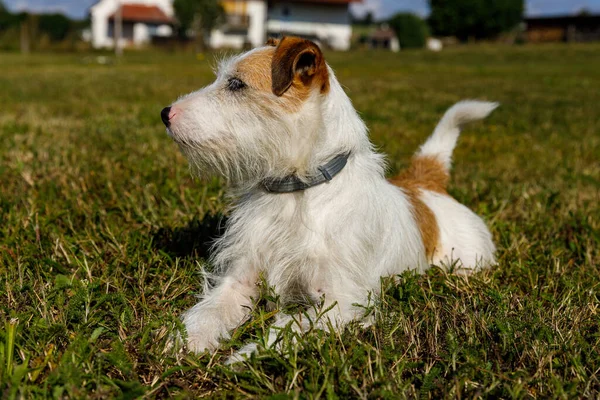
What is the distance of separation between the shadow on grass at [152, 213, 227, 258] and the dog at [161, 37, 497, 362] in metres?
0.62

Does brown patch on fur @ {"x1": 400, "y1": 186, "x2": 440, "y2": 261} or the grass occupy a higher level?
brown patch on fur @ {"x1": 400, "y1": 186, "x2": 440, "y2": 261}

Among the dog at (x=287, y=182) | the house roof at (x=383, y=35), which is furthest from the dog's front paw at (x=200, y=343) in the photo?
the house roof at (x=383, y=35)

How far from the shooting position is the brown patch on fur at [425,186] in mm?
3746

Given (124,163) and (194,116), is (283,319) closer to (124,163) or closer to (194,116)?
(194,116)

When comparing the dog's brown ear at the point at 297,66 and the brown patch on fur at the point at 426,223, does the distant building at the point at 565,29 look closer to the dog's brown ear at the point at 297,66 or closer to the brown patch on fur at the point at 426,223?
the brown patch on fur at the point at 426,223

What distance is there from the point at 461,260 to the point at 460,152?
146 inches

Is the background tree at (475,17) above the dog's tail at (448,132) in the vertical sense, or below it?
above

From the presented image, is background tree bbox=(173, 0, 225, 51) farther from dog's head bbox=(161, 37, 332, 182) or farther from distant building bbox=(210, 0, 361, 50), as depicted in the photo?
dog's head bbox=(161, 37, 332, 182)

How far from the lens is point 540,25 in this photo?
69.3 meters

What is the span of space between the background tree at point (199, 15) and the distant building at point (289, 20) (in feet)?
29.8

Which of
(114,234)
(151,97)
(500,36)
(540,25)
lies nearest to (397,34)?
(500,36)

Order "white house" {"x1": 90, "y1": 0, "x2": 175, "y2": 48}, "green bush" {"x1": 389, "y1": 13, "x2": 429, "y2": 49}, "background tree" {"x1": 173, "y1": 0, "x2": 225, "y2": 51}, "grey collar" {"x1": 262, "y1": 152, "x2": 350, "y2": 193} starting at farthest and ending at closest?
"white house" {"x1": 90, "y1": 0, "x2": 175, "y2": 48}
"green bush" {"x1": 389, "y1": 13, "x2": 429, "y2": 49}
"background tree" {"x1": 173, "y1": 0, "x2": 225, "y2": 51}
"grey collar" {"x1": 262, "y1": 152, "x2": 350, "y2": 193}

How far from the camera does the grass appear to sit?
2.22m

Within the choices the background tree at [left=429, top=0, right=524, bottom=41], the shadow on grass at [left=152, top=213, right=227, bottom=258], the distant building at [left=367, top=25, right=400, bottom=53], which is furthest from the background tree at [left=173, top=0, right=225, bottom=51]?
the shadow on grass at [left=152, top=213, right=227, bottom=258]
